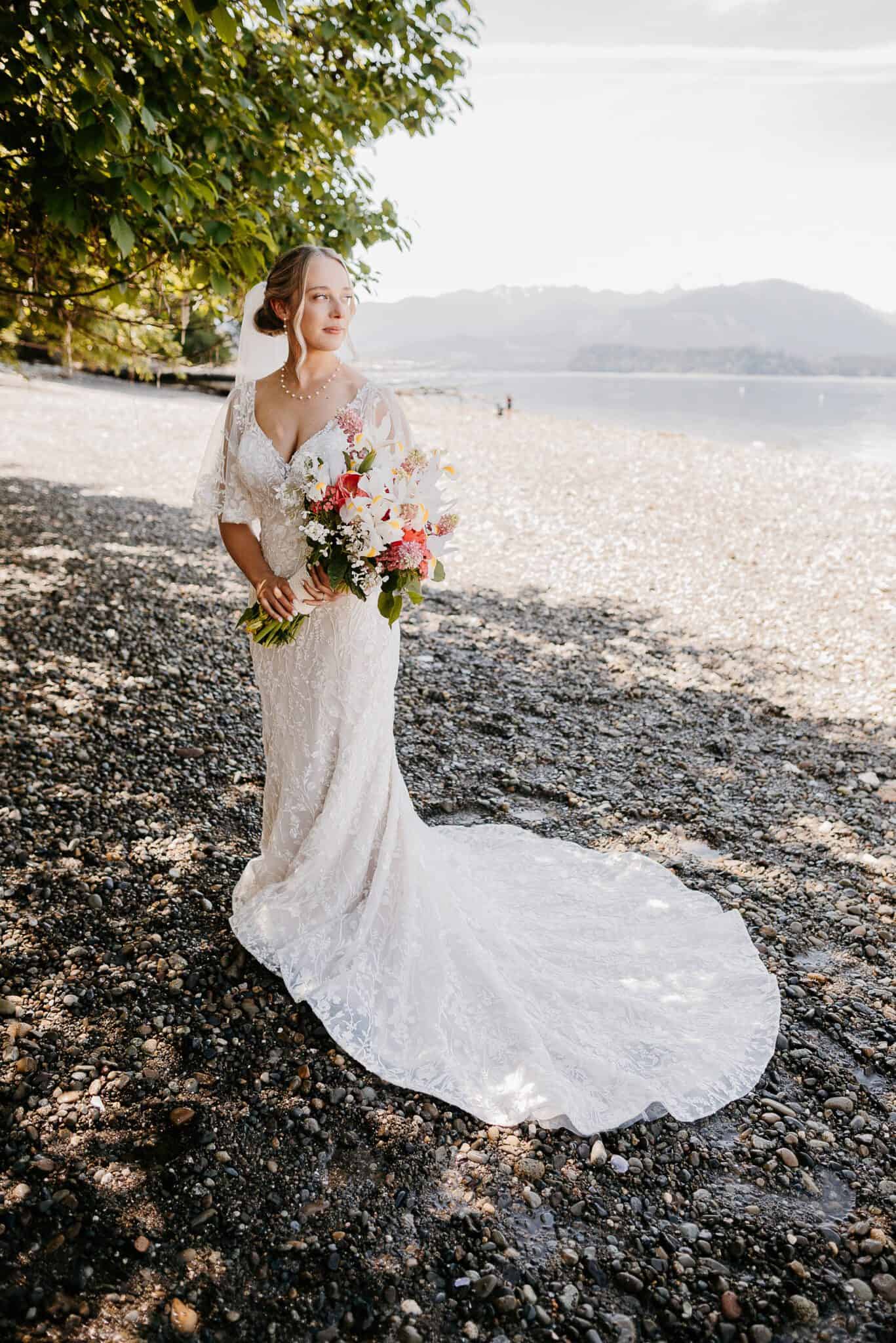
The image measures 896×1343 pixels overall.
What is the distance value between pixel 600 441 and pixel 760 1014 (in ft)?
90.3

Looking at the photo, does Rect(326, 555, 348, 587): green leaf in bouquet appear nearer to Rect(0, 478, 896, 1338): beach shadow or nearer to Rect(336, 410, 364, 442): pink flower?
Rect(336, 410, 364, 442): pink flower

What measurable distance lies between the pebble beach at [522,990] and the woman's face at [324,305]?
9.31 feet

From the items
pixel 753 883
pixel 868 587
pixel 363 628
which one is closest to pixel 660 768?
pixel 753 883

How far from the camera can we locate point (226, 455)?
154 inches

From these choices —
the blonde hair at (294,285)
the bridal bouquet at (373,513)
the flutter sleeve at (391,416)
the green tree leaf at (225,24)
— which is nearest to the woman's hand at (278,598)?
the bridal bouquet at (373,513)

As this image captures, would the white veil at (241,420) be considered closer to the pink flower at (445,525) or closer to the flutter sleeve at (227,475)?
the flutter sleeve at (227,475)

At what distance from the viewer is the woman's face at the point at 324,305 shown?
365cm

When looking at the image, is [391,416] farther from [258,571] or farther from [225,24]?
[225,24]

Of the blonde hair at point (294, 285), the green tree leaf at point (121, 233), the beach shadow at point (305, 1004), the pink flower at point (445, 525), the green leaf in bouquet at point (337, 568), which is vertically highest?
the green tree leaf at point (121, 233)

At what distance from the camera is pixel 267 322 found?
395cm

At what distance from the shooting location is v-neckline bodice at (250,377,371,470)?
372cm

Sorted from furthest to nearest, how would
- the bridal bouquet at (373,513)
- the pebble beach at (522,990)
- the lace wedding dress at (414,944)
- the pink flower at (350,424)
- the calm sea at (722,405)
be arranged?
the calm sea at (722,405) → the pink flower at (350,424) → the lace wedding dress at (414,944) → the bridal bouquet at (373,513) → the pebble beach at (522,990)

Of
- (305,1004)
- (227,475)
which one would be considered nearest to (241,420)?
(227,475)

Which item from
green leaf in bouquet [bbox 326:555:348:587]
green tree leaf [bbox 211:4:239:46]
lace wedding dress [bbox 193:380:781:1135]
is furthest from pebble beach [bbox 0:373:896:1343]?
green tree leaf [bbox 211:4:239:46]
